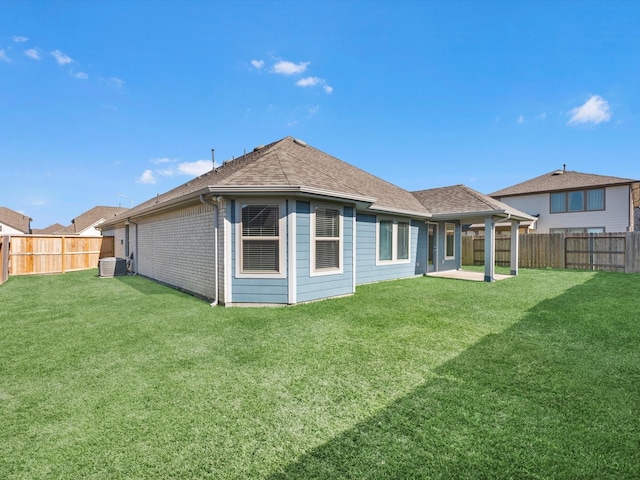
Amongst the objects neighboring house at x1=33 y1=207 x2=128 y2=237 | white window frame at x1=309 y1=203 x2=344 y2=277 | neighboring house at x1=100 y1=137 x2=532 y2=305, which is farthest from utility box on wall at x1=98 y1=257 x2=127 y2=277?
neighboring house at x1=33 y1=207 x2=128 y2=237

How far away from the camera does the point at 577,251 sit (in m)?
14.4

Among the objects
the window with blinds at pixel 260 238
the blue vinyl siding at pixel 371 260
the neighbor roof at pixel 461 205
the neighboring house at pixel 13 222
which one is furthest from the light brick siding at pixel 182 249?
the neighboring house at pixel 13 222

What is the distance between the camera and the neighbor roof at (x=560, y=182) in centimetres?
1884

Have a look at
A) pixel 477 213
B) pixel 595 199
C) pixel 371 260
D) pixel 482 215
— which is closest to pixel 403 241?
pixel 371 260

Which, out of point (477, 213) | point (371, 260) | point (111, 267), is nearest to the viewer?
point (371, 260)

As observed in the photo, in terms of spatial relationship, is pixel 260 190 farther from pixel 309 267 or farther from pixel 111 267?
pixel 111 267

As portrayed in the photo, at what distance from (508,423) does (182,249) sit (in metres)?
9.23

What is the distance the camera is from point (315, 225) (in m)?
7.17

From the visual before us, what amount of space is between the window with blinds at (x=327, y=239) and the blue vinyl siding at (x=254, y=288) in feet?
3.62

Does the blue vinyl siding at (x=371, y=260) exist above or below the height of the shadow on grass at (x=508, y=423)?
above

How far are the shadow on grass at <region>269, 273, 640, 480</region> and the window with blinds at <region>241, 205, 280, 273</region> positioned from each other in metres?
4.43

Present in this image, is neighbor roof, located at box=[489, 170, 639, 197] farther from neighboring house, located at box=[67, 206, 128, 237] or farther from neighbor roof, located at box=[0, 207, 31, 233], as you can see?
neighbor roof, located at box=[0, 207, 31, 233]

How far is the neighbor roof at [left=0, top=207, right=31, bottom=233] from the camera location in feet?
121

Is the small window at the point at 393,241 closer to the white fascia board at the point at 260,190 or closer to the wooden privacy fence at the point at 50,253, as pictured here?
the white fascia board at the point at 260,190
